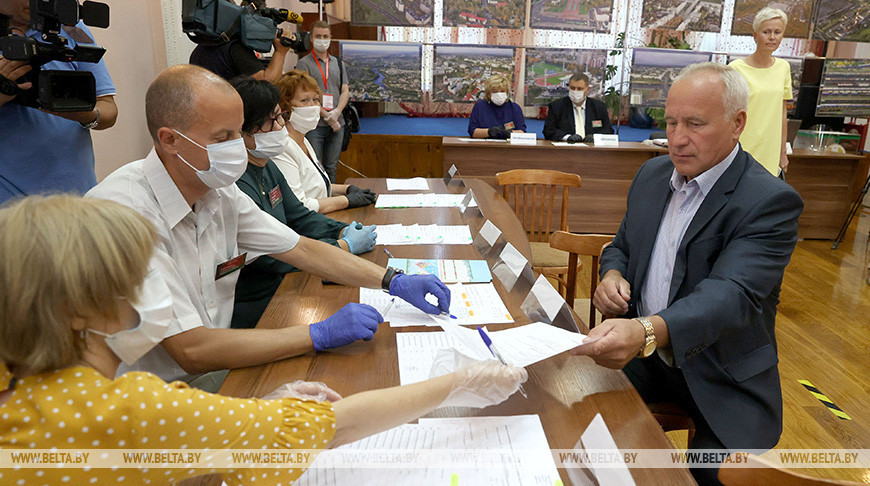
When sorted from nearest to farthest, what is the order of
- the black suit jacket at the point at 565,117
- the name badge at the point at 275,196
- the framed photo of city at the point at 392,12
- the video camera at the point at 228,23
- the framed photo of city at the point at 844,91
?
the name badge at the point at 275,196
the video camera at the point at 228,23
the black suit jacket at the point at 565,117
the framed photo of city at the point at 844,91
the framed photo of city at the point at 392,12

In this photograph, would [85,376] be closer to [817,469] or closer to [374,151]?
[817,469]

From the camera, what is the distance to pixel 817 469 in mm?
2166

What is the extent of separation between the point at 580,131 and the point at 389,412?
5152 millimetres

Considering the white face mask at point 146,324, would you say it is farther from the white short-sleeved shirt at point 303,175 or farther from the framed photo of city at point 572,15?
the framed photo of city at point 572,15

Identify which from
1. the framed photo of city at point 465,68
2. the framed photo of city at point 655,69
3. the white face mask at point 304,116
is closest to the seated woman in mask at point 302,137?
the white face mask at point 304,116

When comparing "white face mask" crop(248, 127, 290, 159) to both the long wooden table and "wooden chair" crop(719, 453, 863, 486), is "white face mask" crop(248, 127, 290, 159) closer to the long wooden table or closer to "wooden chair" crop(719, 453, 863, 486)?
the long wooden table

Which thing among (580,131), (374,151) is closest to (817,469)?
(580,131)

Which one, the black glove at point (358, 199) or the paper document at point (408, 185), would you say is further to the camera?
the paper document at point (408, 185)

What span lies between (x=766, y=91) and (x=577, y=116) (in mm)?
2295

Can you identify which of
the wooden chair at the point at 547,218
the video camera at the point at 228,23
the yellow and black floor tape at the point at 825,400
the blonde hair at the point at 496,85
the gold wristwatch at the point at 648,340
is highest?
the video camera at the point at 228,23

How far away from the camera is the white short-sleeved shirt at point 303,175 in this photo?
2.75 m

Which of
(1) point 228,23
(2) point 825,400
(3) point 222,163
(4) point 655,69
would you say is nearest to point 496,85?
(4) point 655,69

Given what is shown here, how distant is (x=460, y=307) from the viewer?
1517mm

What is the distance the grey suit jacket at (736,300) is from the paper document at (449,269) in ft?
1.85
